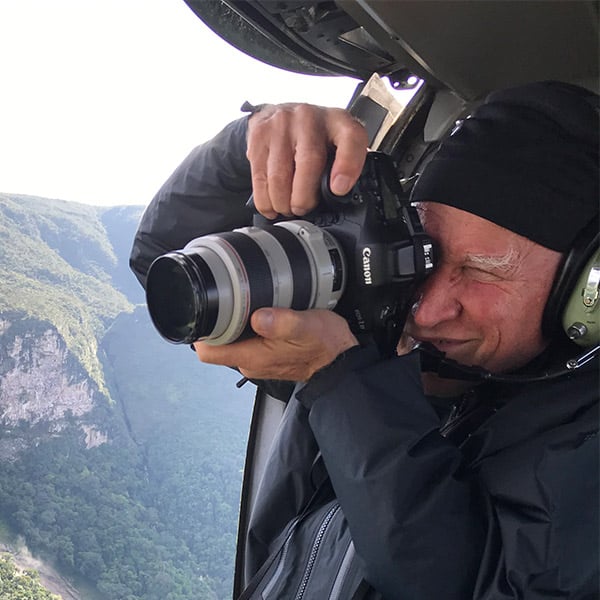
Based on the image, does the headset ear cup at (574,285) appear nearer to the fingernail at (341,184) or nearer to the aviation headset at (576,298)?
the aviation headset at (576,298)

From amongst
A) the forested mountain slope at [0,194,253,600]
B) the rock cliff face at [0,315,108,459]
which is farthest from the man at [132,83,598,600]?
the rock cliff face at [0,315,108,459]

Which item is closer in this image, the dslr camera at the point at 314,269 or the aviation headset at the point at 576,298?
the dslr camera at the point at 314,269

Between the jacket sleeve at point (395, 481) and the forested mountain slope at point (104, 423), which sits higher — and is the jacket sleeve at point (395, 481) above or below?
above

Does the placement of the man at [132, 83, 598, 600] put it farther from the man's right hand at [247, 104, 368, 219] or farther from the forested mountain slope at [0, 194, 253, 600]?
the forested mountain slope at [0, 194, 253, 600]

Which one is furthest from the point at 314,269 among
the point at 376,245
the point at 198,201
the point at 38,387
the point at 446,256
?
the point at 38,387

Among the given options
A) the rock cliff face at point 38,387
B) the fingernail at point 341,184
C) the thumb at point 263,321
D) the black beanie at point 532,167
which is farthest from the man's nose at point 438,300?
the rock cliff face at point 38,387

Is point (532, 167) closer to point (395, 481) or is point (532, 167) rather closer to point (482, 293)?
point (482, 293)

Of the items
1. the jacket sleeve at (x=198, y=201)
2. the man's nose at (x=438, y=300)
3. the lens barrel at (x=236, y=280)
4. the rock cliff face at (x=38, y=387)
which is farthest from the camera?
the rock cliff face at (x=38, y=387)

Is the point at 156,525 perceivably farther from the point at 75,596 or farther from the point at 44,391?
the point at 44,391
